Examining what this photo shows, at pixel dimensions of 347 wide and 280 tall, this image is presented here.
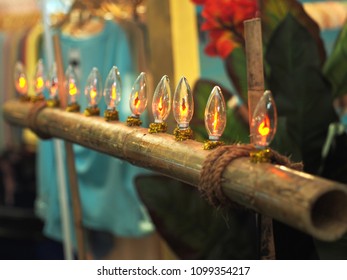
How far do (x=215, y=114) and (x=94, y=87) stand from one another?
1.40ft

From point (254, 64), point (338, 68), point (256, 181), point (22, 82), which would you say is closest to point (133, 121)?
point (254, 64)

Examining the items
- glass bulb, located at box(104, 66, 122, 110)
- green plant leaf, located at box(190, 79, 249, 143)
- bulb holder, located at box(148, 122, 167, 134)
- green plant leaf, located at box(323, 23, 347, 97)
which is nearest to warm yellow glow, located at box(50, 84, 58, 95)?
glass bulb, located at box(104, 66, 122, 110)

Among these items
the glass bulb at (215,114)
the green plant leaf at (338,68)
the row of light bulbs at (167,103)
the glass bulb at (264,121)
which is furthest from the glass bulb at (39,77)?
the green plant leaf at (338,68)

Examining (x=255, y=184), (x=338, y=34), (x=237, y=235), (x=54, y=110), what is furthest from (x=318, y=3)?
(x=255, y=184)

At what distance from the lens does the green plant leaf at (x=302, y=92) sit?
1.64m

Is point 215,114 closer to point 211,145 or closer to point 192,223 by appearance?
point 211,145

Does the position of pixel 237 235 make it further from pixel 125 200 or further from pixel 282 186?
pixel 282 186

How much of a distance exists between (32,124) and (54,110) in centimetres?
10

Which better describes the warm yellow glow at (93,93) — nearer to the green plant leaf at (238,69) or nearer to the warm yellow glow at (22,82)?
the warm yellow glow at (22,82)

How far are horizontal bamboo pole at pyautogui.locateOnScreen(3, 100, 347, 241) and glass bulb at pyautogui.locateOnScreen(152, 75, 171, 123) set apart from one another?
0.14ft

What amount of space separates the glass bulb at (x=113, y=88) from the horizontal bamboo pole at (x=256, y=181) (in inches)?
2.2

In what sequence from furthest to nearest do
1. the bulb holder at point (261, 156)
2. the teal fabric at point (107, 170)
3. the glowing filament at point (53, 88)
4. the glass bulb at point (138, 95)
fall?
1. the teal fabric at point (107, 170)
2. the glowing filament at point (53, 88)
3. the glass bulb at point (138, 95)
4. the bulb holder at point (261, 156)

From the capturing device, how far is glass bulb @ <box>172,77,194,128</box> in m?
1.02

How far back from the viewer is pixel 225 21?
6.35ft
